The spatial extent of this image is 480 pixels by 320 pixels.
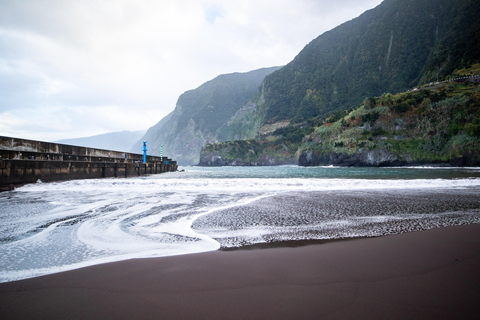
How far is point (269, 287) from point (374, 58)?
521 ft

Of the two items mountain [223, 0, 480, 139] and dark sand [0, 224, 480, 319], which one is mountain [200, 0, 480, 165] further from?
→ dark sand [0, 224, 480, 319]

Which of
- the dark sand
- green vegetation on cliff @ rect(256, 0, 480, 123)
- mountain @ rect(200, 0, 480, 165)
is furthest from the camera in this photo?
green vegetation on cliff @ rect(256, 0, 480, 123)

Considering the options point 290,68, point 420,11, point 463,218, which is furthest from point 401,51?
point 463,218

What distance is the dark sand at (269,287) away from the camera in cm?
159

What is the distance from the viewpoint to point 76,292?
6.27ft

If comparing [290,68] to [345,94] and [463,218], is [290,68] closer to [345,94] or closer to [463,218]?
[345,94]

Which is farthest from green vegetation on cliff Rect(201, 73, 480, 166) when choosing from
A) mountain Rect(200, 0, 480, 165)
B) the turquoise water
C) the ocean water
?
the ocean water

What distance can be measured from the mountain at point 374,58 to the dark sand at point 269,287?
101 m

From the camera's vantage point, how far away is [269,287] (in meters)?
1.94

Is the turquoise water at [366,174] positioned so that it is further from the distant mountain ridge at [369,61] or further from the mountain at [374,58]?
the mountain at [374,58]

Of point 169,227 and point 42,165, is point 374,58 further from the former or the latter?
point 169,227

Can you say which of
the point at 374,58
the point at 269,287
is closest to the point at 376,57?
the point at 374,58

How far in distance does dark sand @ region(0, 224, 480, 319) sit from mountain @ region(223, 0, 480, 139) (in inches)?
3977

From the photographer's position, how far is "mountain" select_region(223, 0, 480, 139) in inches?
3425
